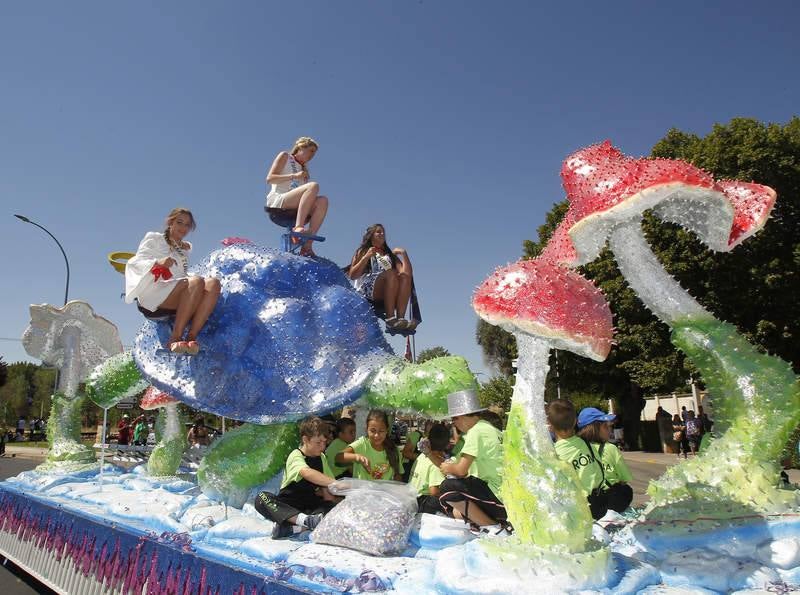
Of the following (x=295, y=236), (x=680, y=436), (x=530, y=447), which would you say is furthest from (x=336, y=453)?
(x=680, y=436)

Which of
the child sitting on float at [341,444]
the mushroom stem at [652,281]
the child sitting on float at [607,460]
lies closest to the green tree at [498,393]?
the child sitting on float at [341,444]

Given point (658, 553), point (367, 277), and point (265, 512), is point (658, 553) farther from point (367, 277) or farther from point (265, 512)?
point (367, 277)

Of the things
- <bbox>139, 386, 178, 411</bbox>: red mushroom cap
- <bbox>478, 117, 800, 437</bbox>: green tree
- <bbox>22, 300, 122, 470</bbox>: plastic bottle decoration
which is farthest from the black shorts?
<bbox>478, 117, 800, 437</bbox>: green tree

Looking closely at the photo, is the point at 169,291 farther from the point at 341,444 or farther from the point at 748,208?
the point at 748,208

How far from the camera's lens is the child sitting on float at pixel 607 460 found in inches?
125

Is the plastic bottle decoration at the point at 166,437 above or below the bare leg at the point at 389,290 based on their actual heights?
below

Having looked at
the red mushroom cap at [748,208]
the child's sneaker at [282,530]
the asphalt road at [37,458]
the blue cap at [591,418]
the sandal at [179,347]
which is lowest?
the asphalt road at [37,458]

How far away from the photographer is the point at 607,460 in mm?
3260

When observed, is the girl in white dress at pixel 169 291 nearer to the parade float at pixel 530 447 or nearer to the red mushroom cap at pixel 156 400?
the parade float at pixel 530 447

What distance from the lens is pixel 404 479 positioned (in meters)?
3.86

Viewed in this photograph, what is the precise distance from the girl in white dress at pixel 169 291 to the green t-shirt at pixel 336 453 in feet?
3.48

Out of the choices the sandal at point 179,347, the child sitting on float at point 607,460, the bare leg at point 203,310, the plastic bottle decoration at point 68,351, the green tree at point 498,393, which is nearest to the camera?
the child sitting on float at point 607,460

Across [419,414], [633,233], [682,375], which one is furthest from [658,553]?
[682,375]

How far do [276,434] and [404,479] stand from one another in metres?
0.86
